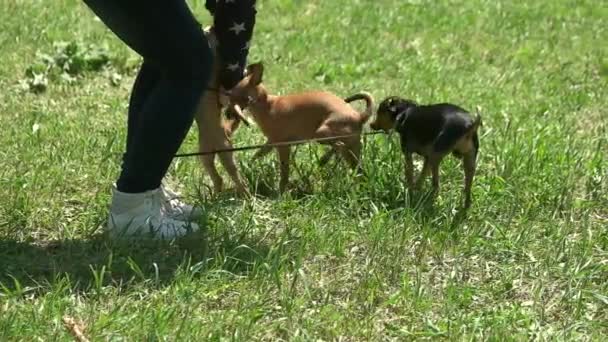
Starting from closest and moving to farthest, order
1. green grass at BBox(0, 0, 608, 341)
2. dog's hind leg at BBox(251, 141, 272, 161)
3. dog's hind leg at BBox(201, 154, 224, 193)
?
green grass at BBox(0, 0, 608, 341)
dog's hind leg at BBox(201, 154, 224, 193)
dog's hind leg at BBox(251, 141, 272, 161)

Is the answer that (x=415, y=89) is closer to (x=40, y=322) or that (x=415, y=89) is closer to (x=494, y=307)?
(x=494, y=307)

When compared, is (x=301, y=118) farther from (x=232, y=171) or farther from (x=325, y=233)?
(x=325, y=233)

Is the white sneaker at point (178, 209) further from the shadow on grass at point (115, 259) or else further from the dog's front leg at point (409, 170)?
the dog's front leg at point (409, 170)

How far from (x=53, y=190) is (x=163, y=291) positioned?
4.33 ft

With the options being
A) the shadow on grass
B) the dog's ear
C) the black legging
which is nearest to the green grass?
the shadow on grass

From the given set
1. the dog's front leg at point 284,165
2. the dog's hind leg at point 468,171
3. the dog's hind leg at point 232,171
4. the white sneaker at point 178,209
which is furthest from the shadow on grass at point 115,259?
the dog's hind leg at point 468,171

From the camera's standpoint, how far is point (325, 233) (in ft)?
14.9

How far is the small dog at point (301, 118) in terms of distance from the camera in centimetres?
517

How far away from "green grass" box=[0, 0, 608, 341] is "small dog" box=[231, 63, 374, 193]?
14cm

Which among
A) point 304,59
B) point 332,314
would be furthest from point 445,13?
point 332,314

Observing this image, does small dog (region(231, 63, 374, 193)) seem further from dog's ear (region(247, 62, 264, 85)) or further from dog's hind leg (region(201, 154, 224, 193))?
dog's hind leg (region(201, 154, 224, 193))

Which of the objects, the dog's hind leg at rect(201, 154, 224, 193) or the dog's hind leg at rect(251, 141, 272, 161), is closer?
the dog's hind leg at rect(201, 154, 224, 193)

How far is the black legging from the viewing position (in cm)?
407

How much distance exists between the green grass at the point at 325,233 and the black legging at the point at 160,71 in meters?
0.37
